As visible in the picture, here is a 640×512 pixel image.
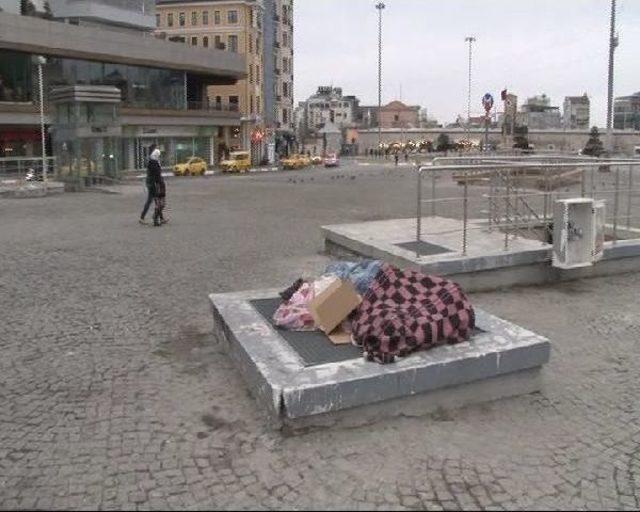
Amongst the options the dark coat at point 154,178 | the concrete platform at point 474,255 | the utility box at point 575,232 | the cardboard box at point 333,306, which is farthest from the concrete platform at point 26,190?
the cardboard box at point 333,306

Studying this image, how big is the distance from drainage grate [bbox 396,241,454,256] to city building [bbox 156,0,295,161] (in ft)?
206

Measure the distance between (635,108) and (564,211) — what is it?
143 meters

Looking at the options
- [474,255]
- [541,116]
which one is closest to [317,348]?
[474,255]

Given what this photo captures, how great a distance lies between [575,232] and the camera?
987cm

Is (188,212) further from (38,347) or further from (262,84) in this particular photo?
(262,84)

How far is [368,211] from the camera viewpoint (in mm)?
21109

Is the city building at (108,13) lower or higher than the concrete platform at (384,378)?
higher

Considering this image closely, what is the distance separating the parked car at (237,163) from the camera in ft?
188

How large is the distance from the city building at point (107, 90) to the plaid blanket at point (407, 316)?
31.3 m

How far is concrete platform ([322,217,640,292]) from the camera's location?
378 inches

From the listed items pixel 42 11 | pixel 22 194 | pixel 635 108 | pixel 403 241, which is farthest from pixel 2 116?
pixel 635 108

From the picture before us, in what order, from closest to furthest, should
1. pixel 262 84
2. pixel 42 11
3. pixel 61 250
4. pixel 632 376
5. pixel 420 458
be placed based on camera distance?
pixel 420 458 < pixel 632 376 < pixel 61 250 < pixel 42 11 < pixel 262 84

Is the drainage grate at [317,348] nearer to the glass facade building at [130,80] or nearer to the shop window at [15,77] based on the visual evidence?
the shop window at [15,77]

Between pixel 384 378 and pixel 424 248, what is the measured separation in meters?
5.60
